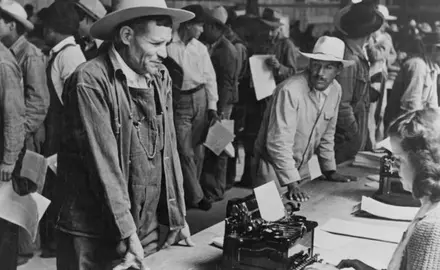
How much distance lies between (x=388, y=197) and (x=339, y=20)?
7.11 feet

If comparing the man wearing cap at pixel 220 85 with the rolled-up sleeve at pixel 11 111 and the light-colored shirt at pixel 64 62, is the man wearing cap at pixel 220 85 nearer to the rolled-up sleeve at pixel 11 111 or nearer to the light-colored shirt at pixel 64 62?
the light-colored shirt at pixel 64 62

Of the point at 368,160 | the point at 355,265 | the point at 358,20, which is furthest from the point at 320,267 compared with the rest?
the point at 358,20

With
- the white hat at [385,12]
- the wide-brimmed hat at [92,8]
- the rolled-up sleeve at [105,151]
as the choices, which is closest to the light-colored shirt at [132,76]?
the rolled-up sleeve at [105,151]

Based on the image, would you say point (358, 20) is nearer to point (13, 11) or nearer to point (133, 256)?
point (13, 11)

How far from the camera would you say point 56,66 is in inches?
155

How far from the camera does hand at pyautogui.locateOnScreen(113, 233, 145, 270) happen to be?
2.02 meters

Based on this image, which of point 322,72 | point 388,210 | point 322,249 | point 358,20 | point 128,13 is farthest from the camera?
point 358,20

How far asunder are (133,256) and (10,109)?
1.48 m

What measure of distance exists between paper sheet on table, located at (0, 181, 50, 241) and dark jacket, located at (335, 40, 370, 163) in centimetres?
226

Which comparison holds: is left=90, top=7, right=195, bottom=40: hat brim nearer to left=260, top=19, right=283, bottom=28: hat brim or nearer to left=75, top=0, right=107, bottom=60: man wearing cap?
left=75, top=0, right=107, bottom=60: man wearing cap

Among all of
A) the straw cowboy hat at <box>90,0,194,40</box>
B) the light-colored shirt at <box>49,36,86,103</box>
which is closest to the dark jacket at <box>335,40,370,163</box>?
the light-colored shirt at <box>49,36,86,103</box>

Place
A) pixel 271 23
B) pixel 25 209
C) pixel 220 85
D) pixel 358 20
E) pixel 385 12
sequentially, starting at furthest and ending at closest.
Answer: pixel 385 12
pixel 271 23
pixel 220 85
pixel 358 20
pixel 25 209

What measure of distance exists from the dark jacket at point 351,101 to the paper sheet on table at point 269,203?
95.9 inches

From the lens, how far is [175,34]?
5.01 m
